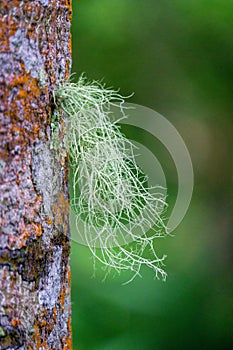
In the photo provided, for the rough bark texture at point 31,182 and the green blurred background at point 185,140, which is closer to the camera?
the rough bark texture at point 31,182

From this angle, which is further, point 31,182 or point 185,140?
point 185,140

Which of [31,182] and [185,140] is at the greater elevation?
[185,140]

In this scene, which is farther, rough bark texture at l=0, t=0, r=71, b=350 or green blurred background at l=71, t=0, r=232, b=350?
green blurred background at l=71, t=0, r=232, b=350

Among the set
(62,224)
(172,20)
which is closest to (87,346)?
(62,224)
